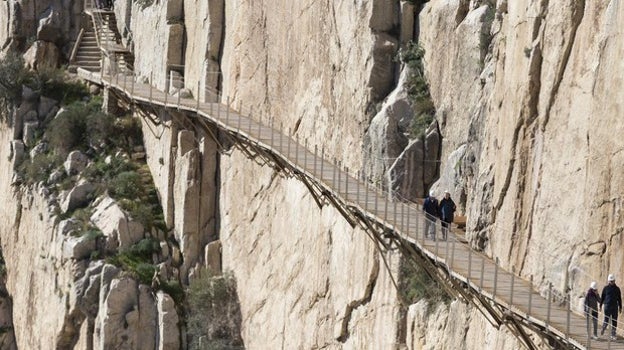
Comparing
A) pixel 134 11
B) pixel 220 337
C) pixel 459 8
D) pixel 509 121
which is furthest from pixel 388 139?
pixel 134 11

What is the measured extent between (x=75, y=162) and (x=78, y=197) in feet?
5.94

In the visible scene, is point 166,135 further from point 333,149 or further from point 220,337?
point 333,149

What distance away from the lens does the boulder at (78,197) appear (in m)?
60.5

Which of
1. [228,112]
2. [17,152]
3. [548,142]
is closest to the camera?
[548,142]

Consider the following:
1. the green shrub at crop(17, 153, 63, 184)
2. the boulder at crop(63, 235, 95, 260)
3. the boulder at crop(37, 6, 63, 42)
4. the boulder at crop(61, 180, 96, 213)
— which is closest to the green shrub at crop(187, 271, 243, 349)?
the boulder at crop(63, 235, 95, 260)

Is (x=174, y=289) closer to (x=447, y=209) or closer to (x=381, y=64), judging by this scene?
(x=381, y=64)

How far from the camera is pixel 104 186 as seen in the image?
60.2 m

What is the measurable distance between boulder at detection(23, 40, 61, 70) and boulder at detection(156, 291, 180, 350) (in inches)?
501

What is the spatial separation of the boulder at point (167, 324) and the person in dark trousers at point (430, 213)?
51.9 ft

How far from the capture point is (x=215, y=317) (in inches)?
2216

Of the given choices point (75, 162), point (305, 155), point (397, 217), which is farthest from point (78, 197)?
point (397, 217)

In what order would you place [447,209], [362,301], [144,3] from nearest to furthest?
1. [447,209]
2. [362,301]
3. [144,3]

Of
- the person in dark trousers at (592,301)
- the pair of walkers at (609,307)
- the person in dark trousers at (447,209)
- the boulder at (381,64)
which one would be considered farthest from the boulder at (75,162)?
the pair of walkers at (609,307)

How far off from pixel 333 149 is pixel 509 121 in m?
10.8
